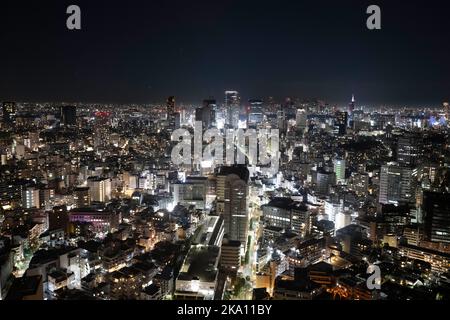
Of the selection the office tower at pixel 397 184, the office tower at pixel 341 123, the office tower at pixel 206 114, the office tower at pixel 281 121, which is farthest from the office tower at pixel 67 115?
the office tower at pixel 397 184

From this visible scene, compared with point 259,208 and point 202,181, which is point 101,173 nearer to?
point 202,181

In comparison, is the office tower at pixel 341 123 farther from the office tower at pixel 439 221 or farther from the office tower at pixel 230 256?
the office tower at pixel 230 256

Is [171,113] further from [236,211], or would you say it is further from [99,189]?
[236,211]

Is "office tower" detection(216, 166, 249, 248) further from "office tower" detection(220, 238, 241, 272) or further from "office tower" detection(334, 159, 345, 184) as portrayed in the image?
"office tower" detection(334, 159, 345, 184)

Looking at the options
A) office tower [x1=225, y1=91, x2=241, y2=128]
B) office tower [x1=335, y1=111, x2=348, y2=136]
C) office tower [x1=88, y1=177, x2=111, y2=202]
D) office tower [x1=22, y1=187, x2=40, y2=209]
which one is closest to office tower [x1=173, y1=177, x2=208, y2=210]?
office tower [x1=88, y1=177, x2=111, y2=202]

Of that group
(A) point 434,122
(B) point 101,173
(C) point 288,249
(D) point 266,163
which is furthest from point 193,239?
(A) point 434,122
